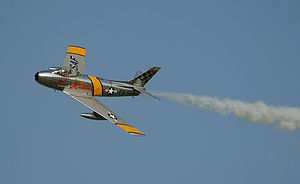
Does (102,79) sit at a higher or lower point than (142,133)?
higher

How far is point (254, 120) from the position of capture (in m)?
56.4

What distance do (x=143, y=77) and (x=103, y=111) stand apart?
7862 mm

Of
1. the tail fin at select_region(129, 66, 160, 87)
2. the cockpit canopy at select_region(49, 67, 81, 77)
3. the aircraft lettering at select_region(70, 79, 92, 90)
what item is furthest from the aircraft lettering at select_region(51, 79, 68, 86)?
the tail fin at select_region(129, 66, 160, 87)

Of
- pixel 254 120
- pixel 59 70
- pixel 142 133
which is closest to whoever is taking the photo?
pixel 142 133

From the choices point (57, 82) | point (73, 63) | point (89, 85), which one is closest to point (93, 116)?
point (89, 85)

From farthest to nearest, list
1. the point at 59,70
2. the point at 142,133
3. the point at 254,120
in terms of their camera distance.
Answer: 1. the point at 254,120
2. the point at 59,70
3. the point at 142,133

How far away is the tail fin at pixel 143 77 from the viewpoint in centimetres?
5819

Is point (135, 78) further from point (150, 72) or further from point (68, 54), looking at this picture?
point (68, 54)

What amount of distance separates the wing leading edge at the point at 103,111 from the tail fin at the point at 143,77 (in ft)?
18.4

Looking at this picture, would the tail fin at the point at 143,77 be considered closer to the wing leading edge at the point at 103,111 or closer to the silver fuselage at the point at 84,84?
the silver fuselage at the point at 84,84

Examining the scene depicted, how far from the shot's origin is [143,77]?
5856 centimetres

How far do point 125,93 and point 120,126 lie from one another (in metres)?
7.66

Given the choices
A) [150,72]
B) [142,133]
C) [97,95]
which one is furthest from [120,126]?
[150,72]

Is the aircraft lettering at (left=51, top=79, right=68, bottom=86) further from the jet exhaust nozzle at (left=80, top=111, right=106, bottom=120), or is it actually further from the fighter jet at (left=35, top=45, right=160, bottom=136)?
the jet exhaust nozzle at (left=80, top=111, right=106, bottom=120)
